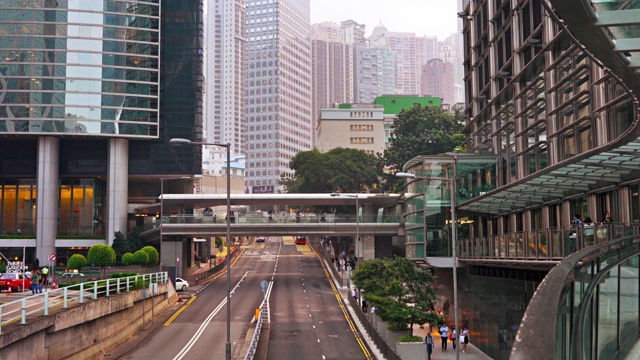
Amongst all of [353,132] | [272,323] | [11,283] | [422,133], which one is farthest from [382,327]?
[353,132]

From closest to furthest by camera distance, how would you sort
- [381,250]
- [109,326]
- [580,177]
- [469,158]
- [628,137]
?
[628,137] → [580,177] → [109,326] → [469,158] → [381,250]

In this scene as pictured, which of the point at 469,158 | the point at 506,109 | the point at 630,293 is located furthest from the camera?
the point at 469,158

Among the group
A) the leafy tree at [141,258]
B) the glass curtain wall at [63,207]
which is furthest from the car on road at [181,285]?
the glass curtain wall at [63,207]

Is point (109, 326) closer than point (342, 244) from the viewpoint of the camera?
Yes

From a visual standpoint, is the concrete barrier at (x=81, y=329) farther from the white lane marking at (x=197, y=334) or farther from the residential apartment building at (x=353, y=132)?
the residential apartment building at (x=353, y=132)

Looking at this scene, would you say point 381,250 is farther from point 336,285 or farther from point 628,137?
point 628,137

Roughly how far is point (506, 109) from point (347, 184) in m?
82.1

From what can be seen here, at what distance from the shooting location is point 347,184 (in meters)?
130

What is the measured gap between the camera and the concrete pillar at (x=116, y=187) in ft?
318

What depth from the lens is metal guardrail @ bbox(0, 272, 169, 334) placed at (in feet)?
Answer: 93.5

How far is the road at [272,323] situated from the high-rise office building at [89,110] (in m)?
21.8

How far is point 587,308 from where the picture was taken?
33.6 ft

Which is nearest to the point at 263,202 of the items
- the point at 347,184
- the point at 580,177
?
the point at 347,184

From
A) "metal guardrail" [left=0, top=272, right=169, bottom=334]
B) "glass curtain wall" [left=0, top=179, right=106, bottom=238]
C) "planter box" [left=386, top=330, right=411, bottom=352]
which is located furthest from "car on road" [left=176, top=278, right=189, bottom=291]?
"planter box" [left=386, top=330, right=411, bottom=352]
